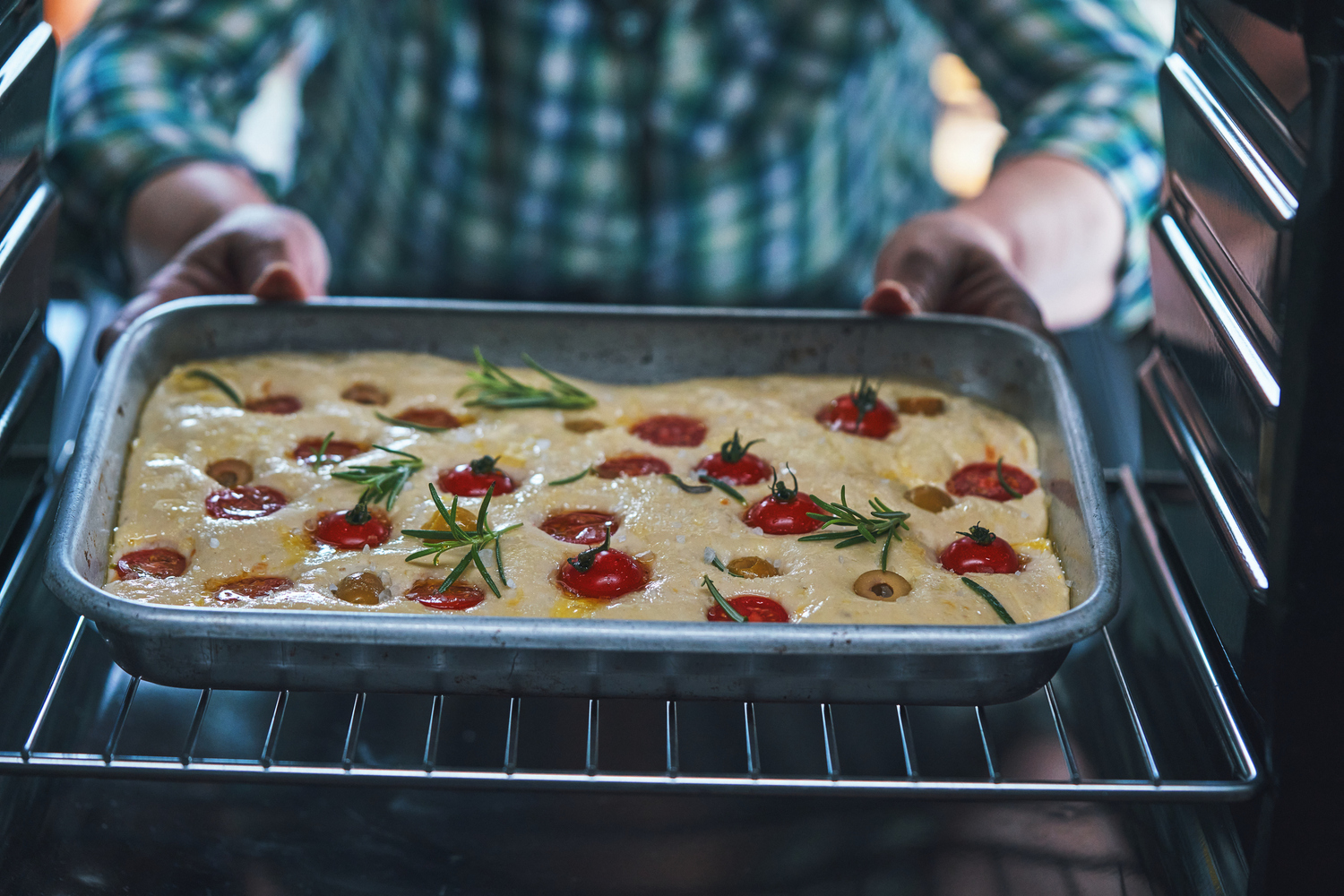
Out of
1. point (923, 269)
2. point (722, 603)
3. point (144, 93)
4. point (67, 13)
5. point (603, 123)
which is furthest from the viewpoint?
point (67, 13)

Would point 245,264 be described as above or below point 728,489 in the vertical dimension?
above

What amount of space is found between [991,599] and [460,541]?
2.40 ft

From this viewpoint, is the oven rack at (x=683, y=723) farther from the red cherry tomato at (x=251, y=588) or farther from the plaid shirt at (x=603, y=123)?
the plaid shirt at (x=603, y=123)

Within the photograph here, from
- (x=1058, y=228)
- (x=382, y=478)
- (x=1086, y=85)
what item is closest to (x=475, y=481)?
(x=382, y=478)

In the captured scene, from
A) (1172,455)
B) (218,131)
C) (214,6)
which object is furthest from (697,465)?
(214,6)

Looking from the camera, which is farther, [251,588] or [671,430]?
[671,430]

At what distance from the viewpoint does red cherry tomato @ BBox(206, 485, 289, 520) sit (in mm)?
1633

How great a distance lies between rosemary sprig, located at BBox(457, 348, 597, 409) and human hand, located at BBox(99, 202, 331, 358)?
39 centimetres

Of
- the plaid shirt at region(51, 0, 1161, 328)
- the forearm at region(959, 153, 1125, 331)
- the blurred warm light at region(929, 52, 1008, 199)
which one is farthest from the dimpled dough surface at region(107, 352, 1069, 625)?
the blurred warm light at region(929, 52, 1008, 199)

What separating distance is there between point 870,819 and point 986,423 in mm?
756

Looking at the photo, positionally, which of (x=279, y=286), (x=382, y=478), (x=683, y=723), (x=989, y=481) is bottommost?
(x=683, y=723)

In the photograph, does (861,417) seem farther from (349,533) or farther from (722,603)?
(349,533)

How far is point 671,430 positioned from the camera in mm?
1886

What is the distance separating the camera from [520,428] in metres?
1.86
